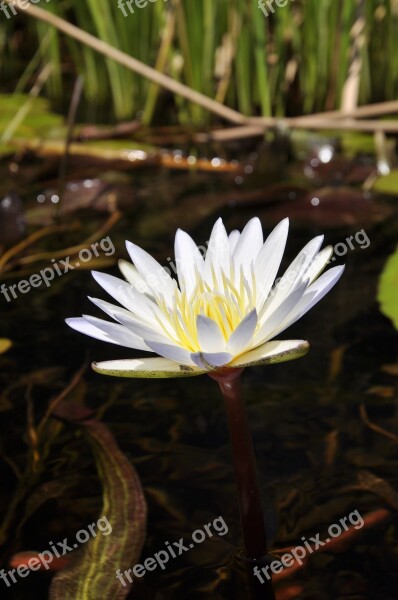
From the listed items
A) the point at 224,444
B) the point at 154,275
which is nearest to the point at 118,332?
the point at 154,275

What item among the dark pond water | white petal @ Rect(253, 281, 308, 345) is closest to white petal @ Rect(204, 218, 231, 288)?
white petal @ Rect(253, 281, 308, 345)

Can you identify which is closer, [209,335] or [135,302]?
[209,335]

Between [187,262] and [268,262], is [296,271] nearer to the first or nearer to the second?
[268,262]

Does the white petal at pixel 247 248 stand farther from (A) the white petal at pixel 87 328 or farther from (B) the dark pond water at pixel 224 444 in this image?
(B) the dark pond water at pixel 224 444

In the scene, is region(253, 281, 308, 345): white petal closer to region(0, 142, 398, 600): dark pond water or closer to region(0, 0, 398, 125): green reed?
region(0, 142, 398, 600): dark pond water

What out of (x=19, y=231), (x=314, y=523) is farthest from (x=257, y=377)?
(x=19, y=231)

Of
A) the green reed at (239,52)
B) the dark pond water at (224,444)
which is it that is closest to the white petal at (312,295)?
the dark pond water at (224,444)
